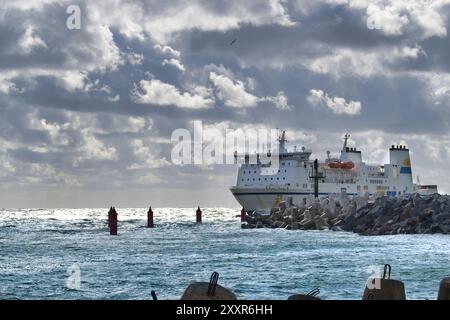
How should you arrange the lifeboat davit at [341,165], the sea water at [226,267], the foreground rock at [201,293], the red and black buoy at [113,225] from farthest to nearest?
1. the lifeboat davit at [341,165]
2. the red and black buoy at [113,225]
3. the sea water at [226,267]
4. the foreground rock at [201,293]

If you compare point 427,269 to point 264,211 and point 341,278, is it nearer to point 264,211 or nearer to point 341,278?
point 341,278

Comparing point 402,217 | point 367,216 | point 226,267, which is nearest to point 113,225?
point 367,216

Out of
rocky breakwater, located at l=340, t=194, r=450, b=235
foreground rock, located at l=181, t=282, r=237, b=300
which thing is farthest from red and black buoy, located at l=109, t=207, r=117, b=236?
foreground rock, located at l=181, t=282, r=237, b=300

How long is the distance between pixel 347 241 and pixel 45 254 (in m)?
17.1

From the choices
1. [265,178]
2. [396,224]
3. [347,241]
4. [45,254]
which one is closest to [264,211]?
[265,178]

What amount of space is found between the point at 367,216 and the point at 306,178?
32.3 meters

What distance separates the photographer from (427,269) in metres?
25.2

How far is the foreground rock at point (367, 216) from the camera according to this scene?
49500mm

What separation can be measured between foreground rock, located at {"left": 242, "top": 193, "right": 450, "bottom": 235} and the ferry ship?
1333 centimetres

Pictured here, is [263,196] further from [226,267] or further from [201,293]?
[201,293]

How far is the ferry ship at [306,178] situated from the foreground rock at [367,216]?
43.7ft

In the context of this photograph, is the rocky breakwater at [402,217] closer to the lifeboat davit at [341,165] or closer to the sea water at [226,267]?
the sea water at [226,267]

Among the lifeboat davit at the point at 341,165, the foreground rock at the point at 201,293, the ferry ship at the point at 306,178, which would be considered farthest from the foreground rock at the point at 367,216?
the foreground rock at the point at 201,293

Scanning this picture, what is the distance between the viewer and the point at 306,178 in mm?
87688
